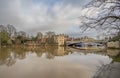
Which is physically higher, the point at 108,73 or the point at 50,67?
the point at 108,73

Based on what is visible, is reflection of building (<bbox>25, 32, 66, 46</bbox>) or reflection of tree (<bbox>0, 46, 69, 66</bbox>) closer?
reflection of tree (<bbox>0, 46, 69, 66</bbox>)

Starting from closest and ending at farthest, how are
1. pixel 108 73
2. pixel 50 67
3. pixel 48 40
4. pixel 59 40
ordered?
pixel 108 73
pixel 50 67
pixel 48 40
pixel 59 40

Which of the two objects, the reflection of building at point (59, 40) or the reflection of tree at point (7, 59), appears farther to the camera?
the reflection of building at point (59, 40)

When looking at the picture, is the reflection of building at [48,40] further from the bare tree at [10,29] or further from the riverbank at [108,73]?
the riverbank at [108,73]

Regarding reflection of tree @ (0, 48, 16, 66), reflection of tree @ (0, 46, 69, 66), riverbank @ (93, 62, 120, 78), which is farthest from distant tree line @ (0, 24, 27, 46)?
riverbank @ (93, 62, 120, 78)

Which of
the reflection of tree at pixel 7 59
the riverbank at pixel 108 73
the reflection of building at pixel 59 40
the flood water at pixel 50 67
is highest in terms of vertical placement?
the reflection of building at pixel 59 40

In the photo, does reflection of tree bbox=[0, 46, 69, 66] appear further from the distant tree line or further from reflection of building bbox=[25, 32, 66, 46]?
→ reflection of building bbox=[25, 32, 66, 46]

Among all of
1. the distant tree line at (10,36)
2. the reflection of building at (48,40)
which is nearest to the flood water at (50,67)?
the distant tree line at (10,36)

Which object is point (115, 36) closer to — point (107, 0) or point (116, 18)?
point (116, 18)

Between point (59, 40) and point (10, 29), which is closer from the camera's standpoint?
point (10, 29)

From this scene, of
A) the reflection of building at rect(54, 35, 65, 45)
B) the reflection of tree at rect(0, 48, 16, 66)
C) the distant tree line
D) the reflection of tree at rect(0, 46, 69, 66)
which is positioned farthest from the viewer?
the reflection of building at rect(54, 35, 65, 45)

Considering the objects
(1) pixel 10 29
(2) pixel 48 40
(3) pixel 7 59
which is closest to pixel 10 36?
(1) pixel 10 29

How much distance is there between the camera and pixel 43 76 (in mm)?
12180

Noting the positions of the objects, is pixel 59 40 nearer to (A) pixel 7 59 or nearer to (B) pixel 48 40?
(B) pixel 48 40
